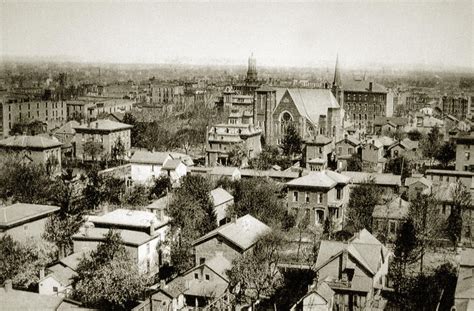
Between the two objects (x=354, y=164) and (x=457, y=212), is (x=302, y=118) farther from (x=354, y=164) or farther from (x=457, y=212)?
(x=457, y=212)

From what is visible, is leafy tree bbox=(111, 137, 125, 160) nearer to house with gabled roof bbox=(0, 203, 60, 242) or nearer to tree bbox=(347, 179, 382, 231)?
house with gabled roof bbox=(0, 203, 60, 242)

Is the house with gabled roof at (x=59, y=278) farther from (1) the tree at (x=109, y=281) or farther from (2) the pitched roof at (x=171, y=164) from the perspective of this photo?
(2) the pitched roof at (x=171, y=164)

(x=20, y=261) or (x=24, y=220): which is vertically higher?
(x=24, y=220)

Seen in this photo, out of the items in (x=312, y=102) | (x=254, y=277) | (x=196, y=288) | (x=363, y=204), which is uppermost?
(x=312, y=102)

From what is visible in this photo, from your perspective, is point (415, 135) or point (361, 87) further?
point (361, 87)

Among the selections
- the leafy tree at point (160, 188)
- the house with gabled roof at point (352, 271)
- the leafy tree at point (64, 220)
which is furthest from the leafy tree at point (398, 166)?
the leafy tree at point (64, 220)

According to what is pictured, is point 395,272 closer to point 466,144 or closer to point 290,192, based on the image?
point 290,192

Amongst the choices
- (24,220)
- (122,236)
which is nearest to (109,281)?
(122,236)

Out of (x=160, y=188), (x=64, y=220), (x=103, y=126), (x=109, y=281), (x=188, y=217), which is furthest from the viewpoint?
(x=103, y=126)
